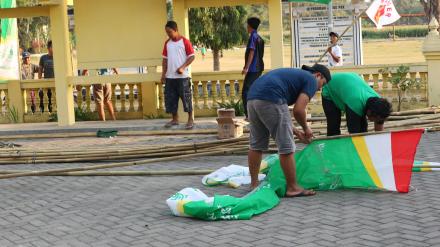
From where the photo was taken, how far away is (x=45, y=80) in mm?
15727

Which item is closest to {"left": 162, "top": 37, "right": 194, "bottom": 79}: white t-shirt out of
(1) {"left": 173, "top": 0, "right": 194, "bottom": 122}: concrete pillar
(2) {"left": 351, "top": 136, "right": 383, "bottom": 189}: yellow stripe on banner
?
(1) {"left": 173, "top": 0, "right": 194, "bottom": 122}: concrete pillar

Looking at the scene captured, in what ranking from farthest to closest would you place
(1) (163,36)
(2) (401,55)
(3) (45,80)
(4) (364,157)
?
(2) (401,55), (3) (45,80), (1) (163,36), (4) (364,157)

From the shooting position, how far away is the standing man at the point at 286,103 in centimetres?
773

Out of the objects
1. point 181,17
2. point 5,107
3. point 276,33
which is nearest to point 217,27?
point 5,107

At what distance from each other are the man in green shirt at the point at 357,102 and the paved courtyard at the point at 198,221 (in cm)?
77

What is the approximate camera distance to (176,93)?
13500mm

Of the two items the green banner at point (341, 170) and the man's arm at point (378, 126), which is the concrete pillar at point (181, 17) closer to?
the green banner at point (341, 170)

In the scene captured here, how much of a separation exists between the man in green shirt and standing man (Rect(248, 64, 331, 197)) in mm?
512

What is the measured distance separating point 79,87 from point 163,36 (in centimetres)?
251

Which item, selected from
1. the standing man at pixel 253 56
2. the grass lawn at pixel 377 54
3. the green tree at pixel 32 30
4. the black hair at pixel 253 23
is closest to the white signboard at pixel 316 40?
the standing man at pixel 253 56

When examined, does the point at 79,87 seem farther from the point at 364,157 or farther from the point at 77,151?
the point at 364,157

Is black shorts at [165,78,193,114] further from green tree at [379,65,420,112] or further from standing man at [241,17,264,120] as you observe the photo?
green tree at [379,65,420,112]

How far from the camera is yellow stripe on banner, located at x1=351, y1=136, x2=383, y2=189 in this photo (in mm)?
7949

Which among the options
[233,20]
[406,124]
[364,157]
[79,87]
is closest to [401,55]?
[233,20]
